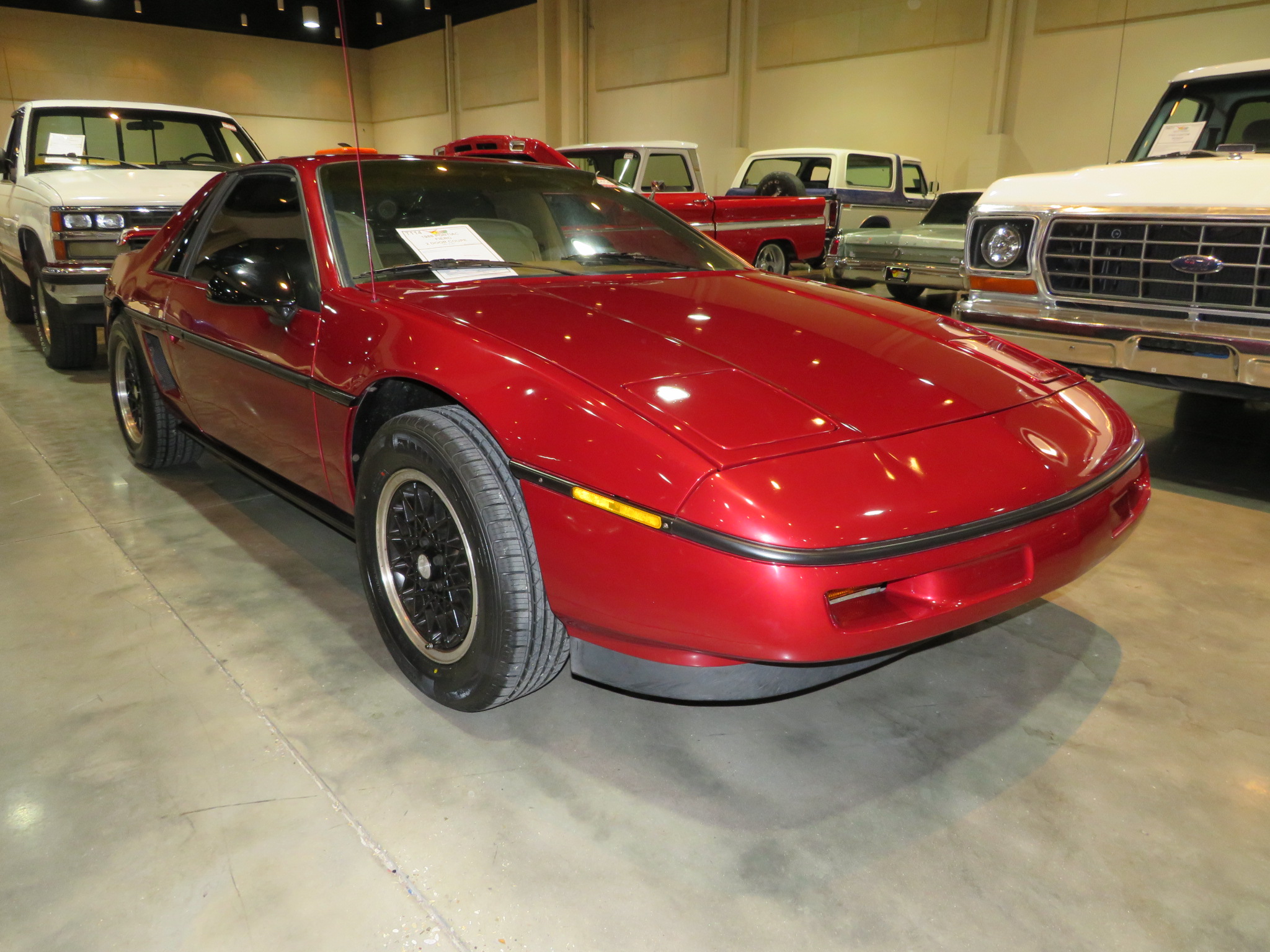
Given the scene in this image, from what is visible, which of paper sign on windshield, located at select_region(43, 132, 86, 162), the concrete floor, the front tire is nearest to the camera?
the concrete floor

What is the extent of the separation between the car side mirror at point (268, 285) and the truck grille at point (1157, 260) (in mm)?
3102

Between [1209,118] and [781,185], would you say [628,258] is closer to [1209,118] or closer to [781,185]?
[1209,118]

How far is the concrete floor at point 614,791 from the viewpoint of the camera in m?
1.45

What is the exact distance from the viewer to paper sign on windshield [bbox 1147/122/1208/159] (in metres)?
4.12

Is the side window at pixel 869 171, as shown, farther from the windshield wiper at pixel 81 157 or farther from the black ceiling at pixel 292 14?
the black ceiling at pixel 292 14

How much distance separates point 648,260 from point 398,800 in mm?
1747

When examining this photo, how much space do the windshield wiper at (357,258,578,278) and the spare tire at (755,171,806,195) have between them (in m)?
7.78

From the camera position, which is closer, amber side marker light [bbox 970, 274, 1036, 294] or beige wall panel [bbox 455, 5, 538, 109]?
amber side marker light [bbox 970, 274, 1036, 294]

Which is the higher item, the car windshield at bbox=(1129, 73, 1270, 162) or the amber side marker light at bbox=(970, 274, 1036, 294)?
the car windshield at bbox=(1129, 73, 1270, 162)

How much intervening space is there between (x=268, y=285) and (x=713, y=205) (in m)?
5.91

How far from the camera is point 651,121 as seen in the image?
56.9ft

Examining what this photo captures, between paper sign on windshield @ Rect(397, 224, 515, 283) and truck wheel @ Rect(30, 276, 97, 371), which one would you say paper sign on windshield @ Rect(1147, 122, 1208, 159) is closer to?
paper sign on windshield @ Rect(397, 224, 515, 283)

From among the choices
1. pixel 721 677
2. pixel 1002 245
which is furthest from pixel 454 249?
pixel 1002 245

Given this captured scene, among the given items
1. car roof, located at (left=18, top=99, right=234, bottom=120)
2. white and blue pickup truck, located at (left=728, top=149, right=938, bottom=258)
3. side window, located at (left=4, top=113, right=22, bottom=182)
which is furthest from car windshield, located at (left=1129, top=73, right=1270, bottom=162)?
side window, located at (left=4, top=113, right=22, bottom=182)
